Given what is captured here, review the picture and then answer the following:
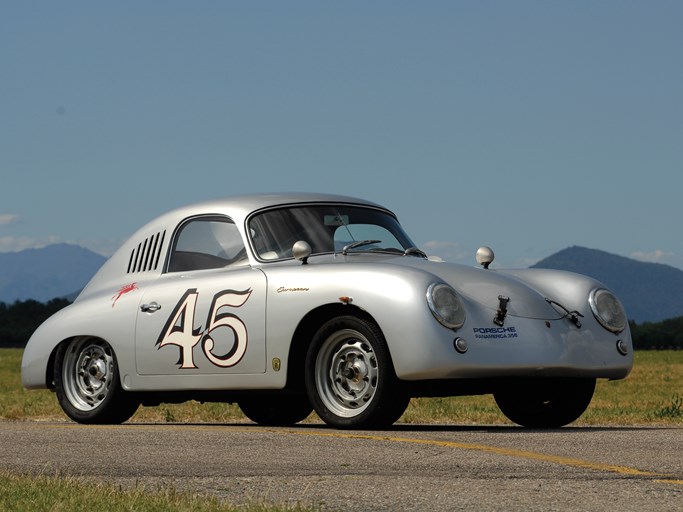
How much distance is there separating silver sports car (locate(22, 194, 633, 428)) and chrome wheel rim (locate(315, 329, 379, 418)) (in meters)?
0.01

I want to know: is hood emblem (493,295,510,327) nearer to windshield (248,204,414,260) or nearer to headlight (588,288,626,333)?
headlight (588,288,626,333)

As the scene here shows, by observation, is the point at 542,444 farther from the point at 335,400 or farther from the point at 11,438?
the point at 11,438

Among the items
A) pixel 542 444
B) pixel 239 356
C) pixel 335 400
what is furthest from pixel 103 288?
pixel 542 444

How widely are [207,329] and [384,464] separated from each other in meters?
3.46

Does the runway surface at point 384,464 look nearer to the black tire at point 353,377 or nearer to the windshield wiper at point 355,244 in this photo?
the black tire at point 353,377

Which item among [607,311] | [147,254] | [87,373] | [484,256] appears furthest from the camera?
[147,254]

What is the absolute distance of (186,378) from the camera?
10.8 m

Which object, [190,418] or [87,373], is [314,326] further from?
[190,418]

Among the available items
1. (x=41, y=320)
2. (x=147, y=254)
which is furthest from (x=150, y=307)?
(x=41, y=320)

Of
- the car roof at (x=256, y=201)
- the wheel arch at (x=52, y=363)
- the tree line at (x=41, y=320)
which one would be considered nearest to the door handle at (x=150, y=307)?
the wheel arch at (x=52, y=363)

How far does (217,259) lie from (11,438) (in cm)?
240

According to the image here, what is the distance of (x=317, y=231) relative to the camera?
36.1 feet

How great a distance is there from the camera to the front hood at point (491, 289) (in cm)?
987

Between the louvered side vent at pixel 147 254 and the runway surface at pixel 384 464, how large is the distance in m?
2.00
